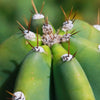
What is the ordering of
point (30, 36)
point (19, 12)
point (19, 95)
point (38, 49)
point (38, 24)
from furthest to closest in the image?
1. point (19, 12)
2. point (38, 24)
3. point (30, 36)
4. point (38, 49)
5. point (19, 95)

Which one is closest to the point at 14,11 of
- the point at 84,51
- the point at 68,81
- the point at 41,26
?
the point at 41,26

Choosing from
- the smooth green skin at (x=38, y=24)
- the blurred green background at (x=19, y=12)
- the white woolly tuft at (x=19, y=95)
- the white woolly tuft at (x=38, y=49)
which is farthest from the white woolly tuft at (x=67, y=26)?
the blurred green background at (x=19, y=12)

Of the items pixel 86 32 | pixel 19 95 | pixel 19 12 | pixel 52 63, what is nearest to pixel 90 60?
pixel 52 63

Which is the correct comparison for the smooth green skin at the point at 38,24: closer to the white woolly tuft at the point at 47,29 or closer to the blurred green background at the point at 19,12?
the white woolly tuft at the point at 47,29

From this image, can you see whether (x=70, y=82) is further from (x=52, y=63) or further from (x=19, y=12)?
(x=19, y=12)

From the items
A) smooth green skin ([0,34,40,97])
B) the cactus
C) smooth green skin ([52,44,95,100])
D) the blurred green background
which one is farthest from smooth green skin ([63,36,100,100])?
the blurred green background

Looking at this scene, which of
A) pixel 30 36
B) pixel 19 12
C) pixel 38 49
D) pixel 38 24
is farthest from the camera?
pixel 19 12

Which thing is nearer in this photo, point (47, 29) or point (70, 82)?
point (70, 82)

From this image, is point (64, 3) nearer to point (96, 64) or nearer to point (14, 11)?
point (14, 11)

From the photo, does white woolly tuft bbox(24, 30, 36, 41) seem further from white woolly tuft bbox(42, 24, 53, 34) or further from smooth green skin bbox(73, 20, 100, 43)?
smooth green skin bbox(73, 20, 100, 43)
